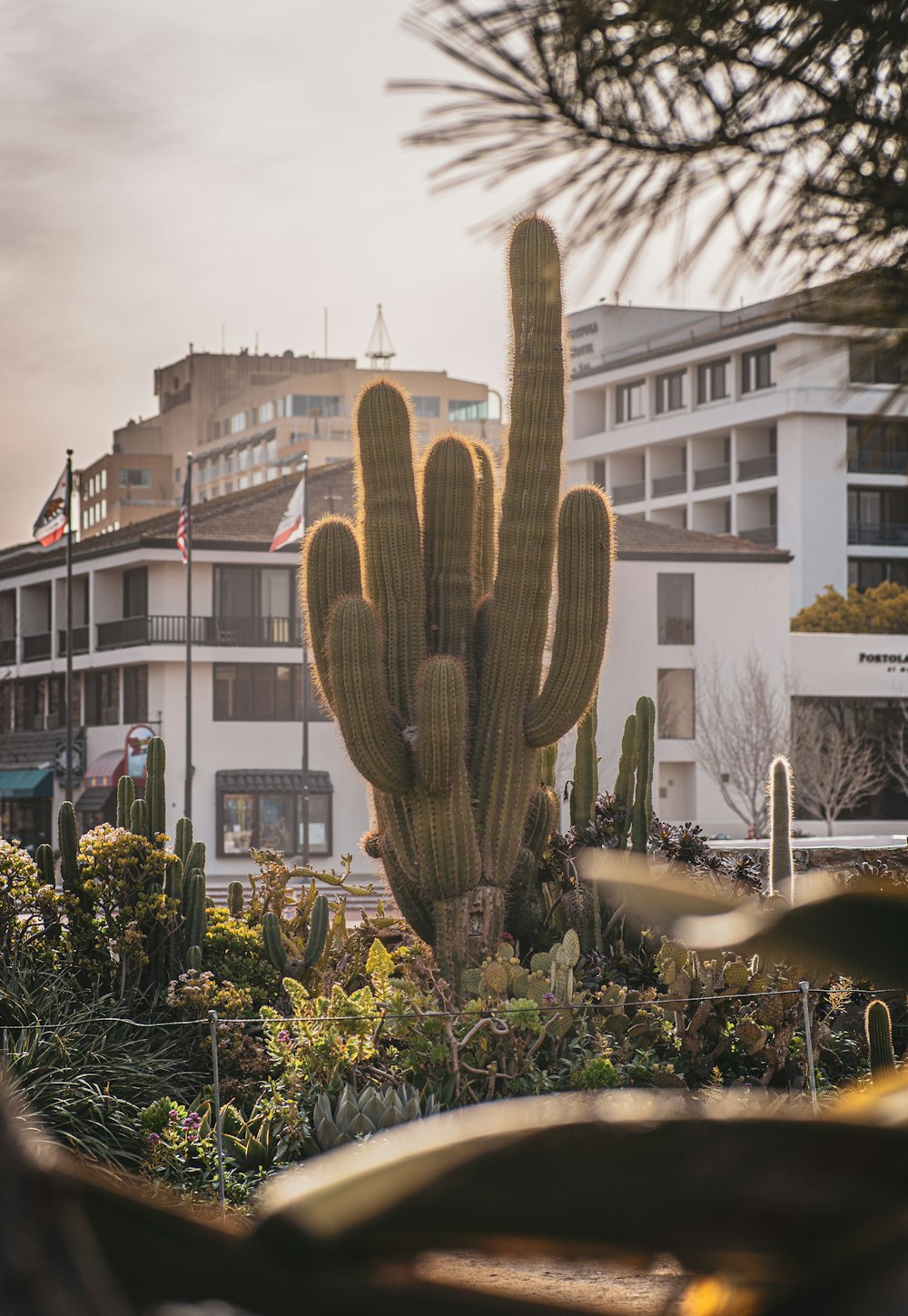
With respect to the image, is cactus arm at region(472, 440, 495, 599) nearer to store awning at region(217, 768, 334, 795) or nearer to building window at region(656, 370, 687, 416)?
store awning at region(217, 768, 334, 795)

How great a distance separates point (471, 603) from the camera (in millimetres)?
12547

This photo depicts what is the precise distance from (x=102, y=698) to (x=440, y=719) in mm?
41373

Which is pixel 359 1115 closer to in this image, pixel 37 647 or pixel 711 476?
pixel 37 647

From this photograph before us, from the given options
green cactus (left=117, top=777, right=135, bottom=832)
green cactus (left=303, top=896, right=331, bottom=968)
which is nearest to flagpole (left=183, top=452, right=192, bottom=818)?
green cactus (left=117, top=777, right=135, bottom=832)

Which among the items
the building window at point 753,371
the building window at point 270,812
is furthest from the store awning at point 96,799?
the building window at point 753,371

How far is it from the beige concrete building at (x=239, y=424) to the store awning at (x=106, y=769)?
44.5 meters

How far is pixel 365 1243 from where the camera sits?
85 cm

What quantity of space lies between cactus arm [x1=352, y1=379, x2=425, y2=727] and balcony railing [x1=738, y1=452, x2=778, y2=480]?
59231 millimetres

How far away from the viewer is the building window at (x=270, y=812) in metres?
45.6

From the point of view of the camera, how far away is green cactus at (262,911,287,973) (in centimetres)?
1212

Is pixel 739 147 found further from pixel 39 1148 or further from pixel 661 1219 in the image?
pixel 39 1148

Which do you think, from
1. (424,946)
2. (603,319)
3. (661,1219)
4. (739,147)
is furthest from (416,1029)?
(603,319)

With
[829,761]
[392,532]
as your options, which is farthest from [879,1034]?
[829,761]

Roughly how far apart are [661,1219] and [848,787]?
166ft
